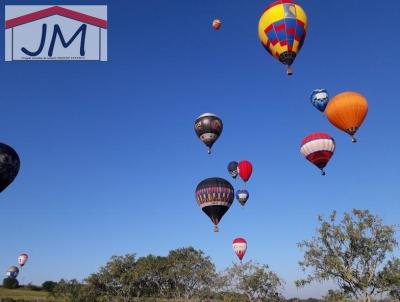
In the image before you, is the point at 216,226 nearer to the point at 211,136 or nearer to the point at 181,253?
the point at 211,136

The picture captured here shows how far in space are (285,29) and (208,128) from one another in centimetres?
1661

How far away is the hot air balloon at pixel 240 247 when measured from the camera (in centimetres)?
6312

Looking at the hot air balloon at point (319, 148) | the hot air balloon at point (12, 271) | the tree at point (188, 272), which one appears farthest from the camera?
the hot air balloon at point (12, 271)

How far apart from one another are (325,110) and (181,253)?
2084 inches

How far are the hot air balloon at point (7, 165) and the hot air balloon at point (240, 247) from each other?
114ft

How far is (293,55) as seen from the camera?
103 feet

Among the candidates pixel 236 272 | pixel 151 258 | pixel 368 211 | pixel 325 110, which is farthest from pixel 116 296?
pixel 325 110

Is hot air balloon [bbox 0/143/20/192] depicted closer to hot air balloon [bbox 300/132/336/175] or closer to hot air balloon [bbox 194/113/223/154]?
hot air balloon [bbox 194/113/223/154]

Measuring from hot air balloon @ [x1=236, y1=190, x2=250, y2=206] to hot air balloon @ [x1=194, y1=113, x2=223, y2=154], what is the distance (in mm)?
20075

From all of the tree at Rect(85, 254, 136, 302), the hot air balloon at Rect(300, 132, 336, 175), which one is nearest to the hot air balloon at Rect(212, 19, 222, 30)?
the hot air balloon at Rect(300, 132, 336, 175)

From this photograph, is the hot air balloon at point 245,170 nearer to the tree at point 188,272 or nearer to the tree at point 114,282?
the tree at point 188,272

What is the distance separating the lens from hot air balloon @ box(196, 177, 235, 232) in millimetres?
42438

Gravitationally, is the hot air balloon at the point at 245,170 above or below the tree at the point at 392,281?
above

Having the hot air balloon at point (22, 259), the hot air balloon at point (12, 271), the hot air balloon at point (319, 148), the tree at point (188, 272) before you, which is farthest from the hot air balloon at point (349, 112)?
the hot air balloon at point (12, 271)
